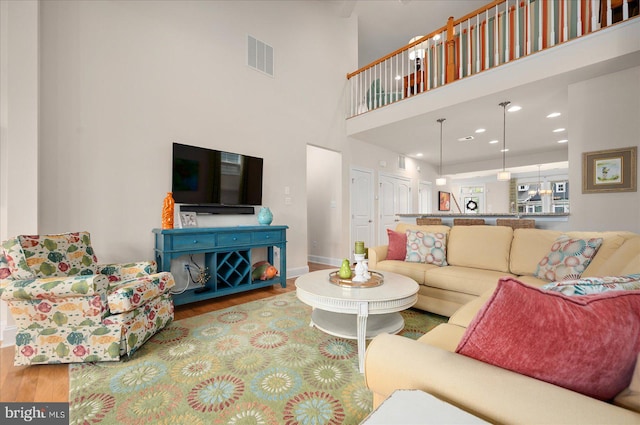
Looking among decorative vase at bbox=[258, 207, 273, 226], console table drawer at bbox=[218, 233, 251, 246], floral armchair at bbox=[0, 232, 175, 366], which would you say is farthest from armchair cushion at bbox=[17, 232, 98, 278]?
decorative vase at bbox=[258, 207, 273, 226]

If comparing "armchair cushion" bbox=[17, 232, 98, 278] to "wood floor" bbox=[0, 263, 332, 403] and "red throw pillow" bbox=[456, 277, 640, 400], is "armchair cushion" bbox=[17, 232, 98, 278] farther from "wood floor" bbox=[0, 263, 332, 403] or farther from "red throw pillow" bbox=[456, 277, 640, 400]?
"red throw pillow" bbox=[456, 277, 640, 400]

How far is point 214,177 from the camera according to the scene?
348 cm

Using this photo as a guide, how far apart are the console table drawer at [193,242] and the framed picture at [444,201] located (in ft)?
25.2

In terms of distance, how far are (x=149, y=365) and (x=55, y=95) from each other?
2560 millimetres

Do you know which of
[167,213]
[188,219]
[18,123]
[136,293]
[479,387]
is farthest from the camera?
[188,219]

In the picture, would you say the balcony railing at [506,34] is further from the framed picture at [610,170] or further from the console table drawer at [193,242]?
the console table drawer at [193,242]

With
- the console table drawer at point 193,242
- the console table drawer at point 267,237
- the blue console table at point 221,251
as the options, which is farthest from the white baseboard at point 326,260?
the console table drawer at point 193,242

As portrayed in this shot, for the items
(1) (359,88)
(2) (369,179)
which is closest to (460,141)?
(2) (369,179)

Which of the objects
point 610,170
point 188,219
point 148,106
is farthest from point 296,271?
point 610,170

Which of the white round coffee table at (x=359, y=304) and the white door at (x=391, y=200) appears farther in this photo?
the white door at (x=391, y=200)

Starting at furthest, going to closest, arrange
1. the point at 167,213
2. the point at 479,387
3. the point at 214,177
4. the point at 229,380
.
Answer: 1. the point at 214,177
2. the point at 167,213
3. the point at 229,380
4. the point at 479,387

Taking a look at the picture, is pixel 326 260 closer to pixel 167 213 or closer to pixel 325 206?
pixel 325 206

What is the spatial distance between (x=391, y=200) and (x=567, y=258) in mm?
4666

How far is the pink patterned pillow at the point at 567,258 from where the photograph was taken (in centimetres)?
206
